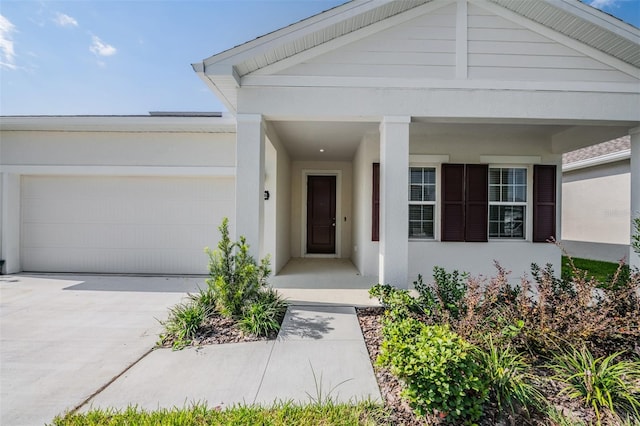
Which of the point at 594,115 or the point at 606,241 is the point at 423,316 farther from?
the point at 606,241

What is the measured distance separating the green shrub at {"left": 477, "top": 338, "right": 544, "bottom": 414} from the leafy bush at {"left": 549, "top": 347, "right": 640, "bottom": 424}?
0.97ft

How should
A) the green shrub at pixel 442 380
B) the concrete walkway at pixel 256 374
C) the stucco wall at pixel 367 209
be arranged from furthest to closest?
the stucco wall at pixel 367 209 < the concrete walkway at pixel 256 374 < the green shrub at pixel 442 380

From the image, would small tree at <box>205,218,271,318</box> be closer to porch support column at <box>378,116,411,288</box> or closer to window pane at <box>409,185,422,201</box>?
porch support column at <box>378,116,411,288</box>

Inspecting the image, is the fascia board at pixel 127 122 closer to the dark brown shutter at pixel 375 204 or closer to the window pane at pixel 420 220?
the dark brown shutter at pixel 375 204

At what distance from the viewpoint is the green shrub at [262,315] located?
135 inches

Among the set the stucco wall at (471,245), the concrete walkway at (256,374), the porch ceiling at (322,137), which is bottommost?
the concrete walkway at (256,374)

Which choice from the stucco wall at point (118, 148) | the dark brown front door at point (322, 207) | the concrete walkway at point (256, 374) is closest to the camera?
the concrete walkway at point (256, 374)

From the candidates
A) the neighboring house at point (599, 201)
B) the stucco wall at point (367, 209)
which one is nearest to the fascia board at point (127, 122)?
the stucco wall at point (367, 209)

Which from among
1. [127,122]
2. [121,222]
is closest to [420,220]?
[127,122]

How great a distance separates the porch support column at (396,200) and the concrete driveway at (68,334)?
3.24 m

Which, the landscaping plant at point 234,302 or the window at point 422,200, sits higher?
the window at point 422,200

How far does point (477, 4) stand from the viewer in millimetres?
4160

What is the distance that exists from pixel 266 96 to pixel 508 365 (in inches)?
165

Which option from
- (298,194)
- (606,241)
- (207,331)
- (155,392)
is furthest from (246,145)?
(606,241)
